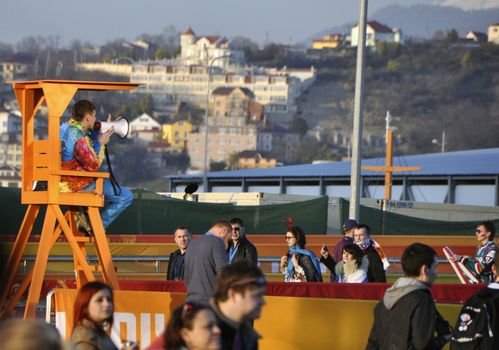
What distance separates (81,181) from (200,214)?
1730 cm

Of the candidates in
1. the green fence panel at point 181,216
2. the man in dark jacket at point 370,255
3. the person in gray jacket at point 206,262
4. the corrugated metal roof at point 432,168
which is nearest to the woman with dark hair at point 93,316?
the person in gray jacket at point 206,262

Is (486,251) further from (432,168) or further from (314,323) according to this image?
(432,168)

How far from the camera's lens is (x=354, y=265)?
14.0 metres

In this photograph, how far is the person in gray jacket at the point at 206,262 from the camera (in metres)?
11.2

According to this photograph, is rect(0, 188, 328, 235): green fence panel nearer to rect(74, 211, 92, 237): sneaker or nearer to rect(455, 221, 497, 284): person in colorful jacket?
rect(455, 221, 497, 284): person in colorful jacket

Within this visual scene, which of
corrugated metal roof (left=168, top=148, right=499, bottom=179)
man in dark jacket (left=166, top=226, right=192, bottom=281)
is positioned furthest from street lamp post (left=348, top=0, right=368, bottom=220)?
corrugated metal roof (left=168, top=148, right=499, bottom=179)

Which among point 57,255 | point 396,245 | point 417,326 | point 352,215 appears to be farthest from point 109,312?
point 396,245

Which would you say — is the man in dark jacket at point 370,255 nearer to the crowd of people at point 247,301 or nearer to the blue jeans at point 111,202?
the crowd of people at point 247,301

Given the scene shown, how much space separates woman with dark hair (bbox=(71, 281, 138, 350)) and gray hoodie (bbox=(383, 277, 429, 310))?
2232mm

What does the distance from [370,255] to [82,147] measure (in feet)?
15.9

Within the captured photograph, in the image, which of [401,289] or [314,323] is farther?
[314,323]

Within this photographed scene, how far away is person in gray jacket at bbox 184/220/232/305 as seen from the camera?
11.2 meters

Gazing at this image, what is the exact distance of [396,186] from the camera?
6844 cm

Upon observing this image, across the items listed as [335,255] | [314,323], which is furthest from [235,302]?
[335,255]
